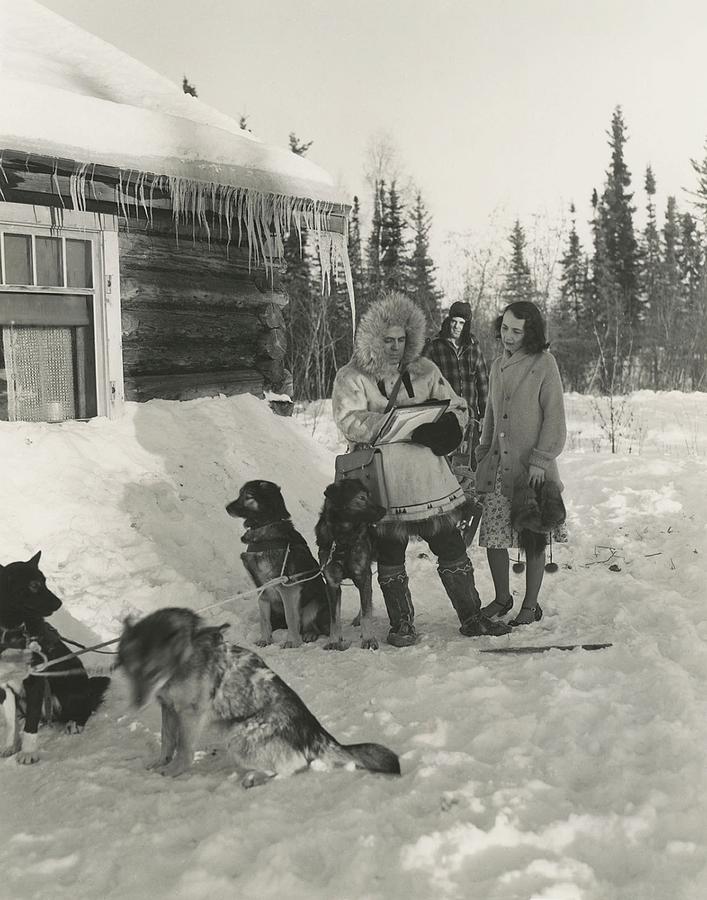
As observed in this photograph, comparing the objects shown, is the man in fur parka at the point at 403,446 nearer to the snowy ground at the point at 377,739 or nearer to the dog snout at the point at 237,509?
the snowy ground at the point at 377,739

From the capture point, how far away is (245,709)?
2.97 meters

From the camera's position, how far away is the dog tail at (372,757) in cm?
291

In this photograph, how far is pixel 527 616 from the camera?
487cm

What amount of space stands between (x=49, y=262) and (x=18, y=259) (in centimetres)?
25

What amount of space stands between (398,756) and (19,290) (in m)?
4.95

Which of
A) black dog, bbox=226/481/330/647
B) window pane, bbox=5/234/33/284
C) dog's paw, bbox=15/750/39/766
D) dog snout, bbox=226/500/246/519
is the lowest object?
dog's paw, bbox=15/750/39/766

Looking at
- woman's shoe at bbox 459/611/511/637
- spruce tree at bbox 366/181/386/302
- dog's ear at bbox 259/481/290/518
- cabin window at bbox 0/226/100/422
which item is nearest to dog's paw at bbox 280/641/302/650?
dog's ear at bbox 259/481/290/518

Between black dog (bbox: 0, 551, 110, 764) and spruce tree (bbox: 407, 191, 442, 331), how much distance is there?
22915 mm

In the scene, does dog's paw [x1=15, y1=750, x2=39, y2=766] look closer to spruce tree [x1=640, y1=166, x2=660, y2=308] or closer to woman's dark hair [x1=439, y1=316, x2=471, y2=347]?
woman's dark hair [x1=439, y1=316, x2=471, y2=347]

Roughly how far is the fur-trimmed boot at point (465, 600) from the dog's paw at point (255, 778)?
6.76 feet

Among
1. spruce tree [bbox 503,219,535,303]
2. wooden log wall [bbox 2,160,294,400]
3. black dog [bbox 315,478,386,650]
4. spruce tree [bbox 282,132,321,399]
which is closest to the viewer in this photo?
black dog [bbox 315,478,386,650]

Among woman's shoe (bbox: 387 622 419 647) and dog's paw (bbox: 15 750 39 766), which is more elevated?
woman's shoe (bbox: 387 622 419 647)

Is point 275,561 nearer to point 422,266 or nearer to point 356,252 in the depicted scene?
point 356,252

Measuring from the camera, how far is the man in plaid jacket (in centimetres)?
645
